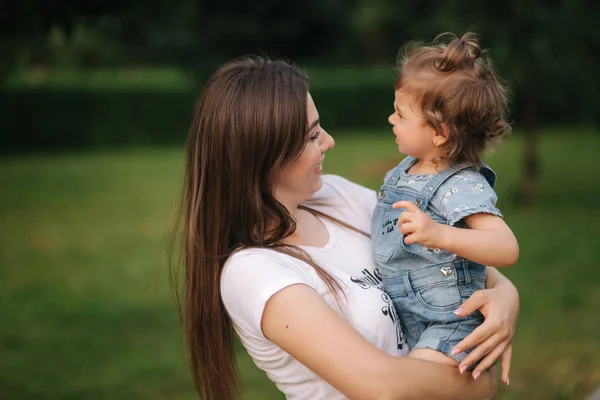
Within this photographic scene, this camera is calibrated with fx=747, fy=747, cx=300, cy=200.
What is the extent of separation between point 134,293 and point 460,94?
632 cm

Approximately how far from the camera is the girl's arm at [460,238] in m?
1.94

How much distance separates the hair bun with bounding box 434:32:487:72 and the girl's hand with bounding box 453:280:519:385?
66cm

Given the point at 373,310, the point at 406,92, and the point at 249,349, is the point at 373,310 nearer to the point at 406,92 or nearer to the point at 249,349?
the point at 249,349

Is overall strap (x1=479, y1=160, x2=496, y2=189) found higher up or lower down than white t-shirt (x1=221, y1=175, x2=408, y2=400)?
higher up

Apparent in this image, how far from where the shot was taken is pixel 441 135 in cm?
222

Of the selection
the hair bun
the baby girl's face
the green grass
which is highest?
the hair bun

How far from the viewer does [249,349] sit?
2.19 meters

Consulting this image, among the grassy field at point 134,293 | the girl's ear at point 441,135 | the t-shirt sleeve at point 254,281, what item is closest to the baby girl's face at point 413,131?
the girl's ear at point 441,135

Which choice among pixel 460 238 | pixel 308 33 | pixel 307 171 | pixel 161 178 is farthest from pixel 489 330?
pixel 308 33

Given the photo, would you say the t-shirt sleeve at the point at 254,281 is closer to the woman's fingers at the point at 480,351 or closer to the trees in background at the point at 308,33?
the woman's fingers at the point at 480,351

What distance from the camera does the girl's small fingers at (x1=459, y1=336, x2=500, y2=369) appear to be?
201 cm

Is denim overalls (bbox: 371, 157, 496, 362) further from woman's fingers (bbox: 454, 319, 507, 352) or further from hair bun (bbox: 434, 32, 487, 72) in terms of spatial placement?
hair bun (bbox: 434, 32, 487, 72)

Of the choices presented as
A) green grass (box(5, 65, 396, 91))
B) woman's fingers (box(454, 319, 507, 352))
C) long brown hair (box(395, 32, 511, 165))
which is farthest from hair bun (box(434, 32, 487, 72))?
green grass (box(5, 65, 396, 91))

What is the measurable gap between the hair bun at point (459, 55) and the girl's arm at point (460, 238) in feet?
1.57
